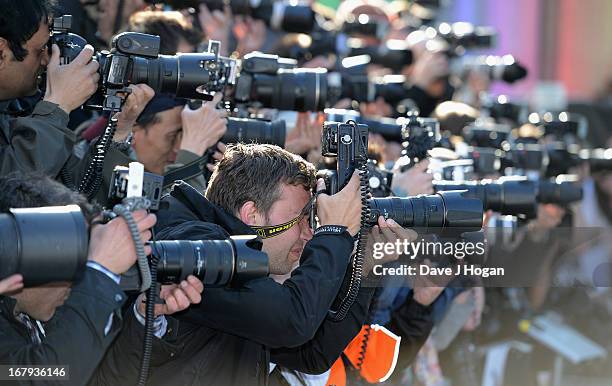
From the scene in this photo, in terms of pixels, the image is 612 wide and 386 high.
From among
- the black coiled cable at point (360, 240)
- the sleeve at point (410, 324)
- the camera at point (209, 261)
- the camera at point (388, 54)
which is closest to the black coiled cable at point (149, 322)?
the camera at point (209, 261)

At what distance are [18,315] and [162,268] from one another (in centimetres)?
37

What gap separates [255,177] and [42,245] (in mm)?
1149

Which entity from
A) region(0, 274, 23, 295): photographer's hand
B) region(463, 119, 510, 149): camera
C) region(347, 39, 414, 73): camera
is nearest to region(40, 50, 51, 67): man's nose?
region(0, 274, 23, 295): photographer's hand

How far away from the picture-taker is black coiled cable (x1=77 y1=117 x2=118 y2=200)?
388 cm

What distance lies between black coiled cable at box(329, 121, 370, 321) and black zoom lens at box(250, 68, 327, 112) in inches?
38.2

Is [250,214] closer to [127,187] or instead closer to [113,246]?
[127,187]

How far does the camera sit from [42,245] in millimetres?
2553

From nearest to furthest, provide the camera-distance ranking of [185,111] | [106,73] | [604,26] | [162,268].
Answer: [162,268], [106,73], [185,111], [604,26]

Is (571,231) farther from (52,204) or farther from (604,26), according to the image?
(604,26)

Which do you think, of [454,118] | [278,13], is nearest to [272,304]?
[278,13]

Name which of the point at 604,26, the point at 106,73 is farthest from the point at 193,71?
the point at 604,26

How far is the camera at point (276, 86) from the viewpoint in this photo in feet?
15.0

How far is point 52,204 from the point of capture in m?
2.83

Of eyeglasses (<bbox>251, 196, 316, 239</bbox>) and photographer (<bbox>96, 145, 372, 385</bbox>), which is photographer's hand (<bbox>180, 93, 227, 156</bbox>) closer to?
photographer (<bbox>96, 145, 372, 385</bbox>)
